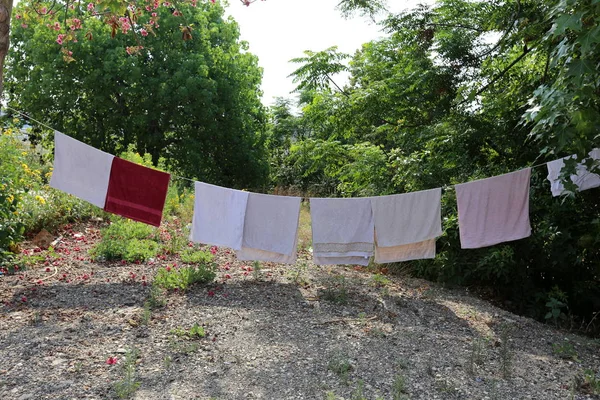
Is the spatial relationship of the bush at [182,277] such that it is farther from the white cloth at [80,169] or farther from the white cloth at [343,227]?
the white cloth at [343,227]

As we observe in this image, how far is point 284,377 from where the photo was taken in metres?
3.63

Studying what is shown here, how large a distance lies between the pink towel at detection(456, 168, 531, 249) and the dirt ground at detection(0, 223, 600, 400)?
31.3 inches

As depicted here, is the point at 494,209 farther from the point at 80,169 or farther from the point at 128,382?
the point at 80,169

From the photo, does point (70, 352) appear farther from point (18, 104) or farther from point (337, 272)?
point (18, 104)

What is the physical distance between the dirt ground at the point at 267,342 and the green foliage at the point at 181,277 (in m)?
0.13

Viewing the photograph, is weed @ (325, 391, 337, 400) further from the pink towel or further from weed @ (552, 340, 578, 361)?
the pink towel

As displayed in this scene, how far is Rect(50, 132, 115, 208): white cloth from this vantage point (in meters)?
5.62

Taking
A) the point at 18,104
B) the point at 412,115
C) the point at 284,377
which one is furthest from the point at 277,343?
the point at 18,104

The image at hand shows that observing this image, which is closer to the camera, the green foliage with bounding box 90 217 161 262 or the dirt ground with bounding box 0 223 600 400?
the dirt ground with bounding box 0 223 600 400

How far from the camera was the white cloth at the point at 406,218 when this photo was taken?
572 centimetres

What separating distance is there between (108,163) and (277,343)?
2834 mm

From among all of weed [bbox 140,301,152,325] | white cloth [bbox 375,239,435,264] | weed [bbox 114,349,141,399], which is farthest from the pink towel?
weed [bbox 114,349,141,399]

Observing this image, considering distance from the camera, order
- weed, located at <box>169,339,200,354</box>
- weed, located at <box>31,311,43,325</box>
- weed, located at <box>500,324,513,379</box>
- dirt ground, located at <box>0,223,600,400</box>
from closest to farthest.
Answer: dirt ground, located at <box>0,223,600,400</box> < weed, located at <box>500,324,513,379</box> < weed, located at <box>169,339,200,354</box> < weed, located at <box>31,311,43,325</box>

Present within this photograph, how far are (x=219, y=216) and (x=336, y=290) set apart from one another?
1.48 m
